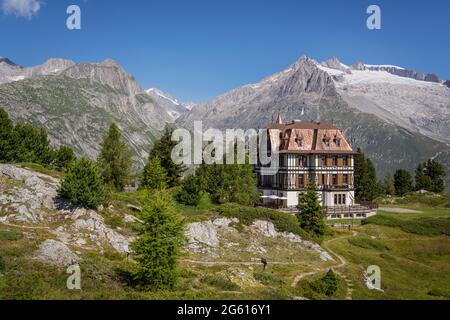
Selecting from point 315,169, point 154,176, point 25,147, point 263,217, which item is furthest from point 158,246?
point 25,147

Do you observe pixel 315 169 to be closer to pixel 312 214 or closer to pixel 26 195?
pixel 312 214

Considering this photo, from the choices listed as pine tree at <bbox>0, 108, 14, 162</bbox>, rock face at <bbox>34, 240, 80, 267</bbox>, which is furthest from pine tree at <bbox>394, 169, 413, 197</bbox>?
rock face at <bbox>34, 240, 80, 267</bbox>

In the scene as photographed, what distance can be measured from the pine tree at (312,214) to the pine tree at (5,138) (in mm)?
48184

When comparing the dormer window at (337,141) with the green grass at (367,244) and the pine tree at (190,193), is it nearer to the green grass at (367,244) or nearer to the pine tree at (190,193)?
the green grass at (367,244)

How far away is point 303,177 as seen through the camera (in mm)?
76750

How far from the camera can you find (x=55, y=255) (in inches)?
1271

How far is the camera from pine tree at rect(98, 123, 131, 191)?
6888cm

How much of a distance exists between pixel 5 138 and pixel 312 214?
2011 inches

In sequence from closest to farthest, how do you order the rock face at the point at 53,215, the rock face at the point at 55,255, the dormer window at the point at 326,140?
the rock face at the point at 55,255
the rock face at the point at 53,215
the dormer window at the point at 326,140

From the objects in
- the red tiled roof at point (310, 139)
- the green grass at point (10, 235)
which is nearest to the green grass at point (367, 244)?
the red tiled roof at point (310, 139)

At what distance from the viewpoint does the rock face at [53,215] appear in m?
41.8
